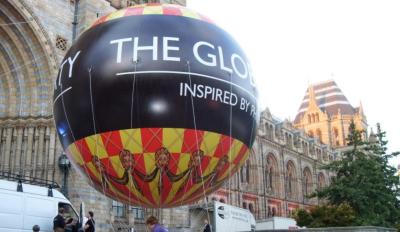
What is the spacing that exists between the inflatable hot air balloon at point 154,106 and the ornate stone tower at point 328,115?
240ft

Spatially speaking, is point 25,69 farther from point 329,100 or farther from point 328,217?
point 329,100

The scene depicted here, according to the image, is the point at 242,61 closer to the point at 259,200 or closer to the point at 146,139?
the point at 146,139

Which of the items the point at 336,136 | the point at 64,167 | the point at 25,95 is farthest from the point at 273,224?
the point at 336,136

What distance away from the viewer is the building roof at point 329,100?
8608 centimetres

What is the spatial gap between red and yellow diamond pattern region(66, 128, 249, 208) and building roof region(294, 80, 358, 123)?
81197mm

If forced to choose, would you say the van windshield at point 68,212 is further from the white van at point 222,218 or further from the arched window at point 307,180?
the arched window at point 307,180

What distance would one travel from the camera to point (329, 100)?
89.2 m

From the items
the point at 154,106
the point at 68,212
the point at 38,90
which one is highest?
the point at 38,90

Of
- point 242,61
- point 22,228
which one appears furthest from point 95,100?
point 22,228

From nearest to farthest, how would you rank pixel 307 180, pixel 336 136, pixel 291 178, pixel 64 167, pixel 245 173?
pixel 64 167 < pixel 245 173 < pixel 291 178 < pixel 307 180 < pixel 336 136

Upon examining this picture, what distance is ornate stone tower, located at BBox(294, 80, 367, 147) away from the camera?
80.9m

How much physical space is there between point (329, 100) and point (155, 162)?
8653 centimetres

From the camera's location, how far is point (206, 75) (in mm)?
7395

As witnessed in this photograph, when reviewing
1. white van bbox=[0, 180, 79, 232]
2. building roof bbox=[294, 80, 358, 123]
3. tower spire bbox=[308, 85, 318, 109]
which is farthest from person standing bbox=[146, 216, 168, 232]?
building roof bbox=[294, 80, 358, 123]
